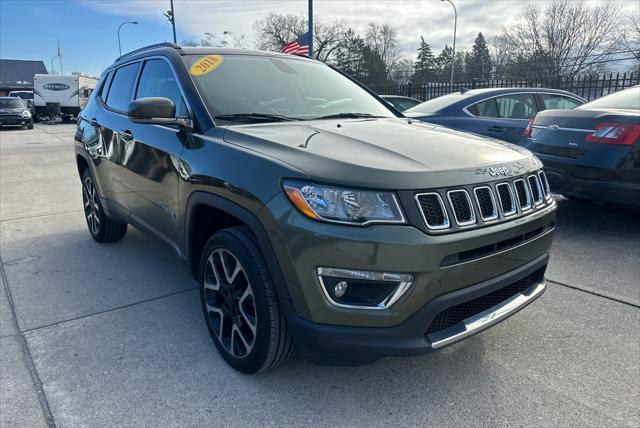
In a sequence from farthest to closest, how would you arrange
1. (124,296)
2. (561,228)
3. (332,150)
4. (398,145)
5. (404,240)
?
(561,228) < (124,296) < (398,145) < (332,150) < (404,240)

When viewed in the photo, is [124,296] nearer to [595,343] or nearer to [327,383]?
[327,383]

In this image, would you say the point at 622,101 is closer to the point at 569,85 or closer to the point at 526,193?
the point at 526,193

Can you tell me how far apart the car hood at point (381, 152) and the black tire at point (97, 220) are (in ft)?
8.53

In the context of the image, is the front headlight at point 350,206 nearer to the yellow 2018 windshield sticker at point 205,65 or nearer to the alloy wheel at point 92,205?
the yellow 2018 windshield sticker at point 205,65

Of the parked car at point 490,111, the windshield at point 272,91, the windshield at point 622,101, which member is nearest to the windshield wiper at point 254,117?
the windshield at point 272,91

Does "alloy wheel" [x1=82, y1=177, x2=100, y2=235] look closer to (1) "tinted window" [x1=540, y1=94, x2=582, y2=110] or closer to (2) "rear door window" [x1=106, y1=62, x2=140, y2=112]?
(2) "rear door window" [x1=106, y1=62, x2=140, y2=112]

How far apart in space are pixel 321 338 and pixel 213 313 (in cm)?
96

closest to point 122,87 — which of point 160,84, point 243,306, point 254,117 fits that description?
point 160,84

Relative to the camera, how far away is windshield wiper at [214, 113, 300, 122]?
2.83 meters

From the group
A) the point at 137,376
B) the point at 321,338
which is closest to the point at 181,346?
the point at 137,376

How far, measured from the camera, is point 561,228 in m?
5.09

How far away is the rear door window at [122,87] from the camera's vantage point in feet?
13.0

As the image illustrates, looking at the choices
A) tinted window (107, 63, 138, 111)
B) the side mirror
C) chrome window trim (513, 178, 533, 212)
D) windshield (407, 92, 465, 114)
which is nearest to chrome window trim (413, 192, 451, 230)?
chrome window trim (513, 178, 533, 212)

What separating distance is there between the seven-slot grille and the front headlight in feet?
0.42
